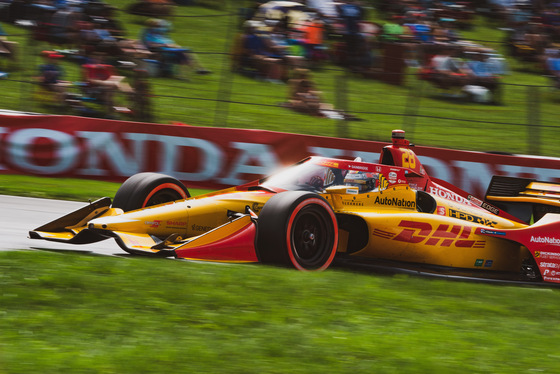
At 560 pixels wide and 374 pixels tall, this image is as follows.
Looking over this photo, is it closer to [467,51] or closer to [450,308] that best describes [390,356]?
[450,308]

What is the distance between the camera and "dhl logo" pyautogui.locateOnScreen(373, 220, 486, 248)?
7.35 metres

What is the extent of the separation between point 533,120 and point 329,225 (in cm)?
725

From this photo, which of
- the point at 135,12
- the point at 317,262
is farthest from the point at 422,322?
the point at 135,12

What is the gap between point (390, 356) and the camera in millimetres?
4484

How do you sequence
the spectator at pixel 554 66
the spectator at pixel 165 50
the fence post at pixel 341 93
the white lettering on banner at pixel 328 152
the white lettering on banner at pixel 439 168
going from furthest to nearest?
1. the spectator at pixel 554 66
2. the spectator at pixel 165 50
3. the fence post at pixel 341 93
4. the white lettering on banner at pixel 328 152
5. the white lettering on banner at pixel 439 168

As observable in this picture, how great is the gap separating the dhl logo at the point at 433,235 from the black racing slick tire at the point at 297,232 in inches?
23.7

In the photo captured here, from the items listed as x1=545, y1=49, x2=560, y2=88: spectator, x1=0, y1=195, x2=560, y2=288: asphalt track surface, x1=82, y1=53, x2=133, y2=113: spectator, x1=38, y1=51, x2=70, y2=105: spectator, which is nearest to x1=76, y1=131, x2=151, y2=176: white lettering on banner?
x1=82, y1=53, x2=133, y2=113: spectator

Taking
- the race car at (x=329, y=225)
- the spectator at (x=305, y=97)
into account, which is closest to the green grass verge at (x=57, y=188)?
the spectator at (x=305, y=97)

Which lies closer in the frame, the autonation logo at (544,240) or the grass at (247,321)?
the grass at (247,321)

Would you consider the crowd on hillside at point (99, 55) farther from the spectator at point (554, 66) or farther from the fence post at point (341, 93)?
the spectator at point (554, 66)

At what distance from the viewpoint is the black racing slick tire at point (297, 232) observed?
21.3ft

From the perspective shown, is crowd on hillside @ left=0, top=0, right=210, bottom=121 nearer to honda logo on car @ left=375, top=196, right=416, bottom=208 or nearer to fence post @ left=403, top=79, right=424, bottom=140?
fence post @ left=403, top=79, right=424, bottom=140

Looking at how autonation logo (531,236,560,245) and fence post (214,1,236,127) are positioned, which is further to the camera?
fence post (214,1,236,127)

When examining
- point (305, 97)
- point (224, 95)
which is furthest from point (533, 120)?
point (224, 95)
